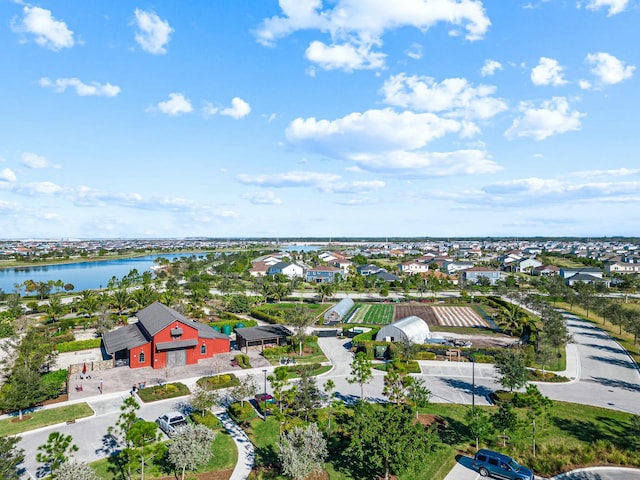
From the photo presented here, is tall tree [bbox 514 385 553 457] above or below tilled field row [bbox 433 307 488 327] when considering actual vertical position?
above

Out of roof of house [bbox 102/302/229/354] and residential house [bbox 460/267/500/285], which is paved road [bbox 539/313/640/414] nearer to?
roof of house [bbox 102/302/229/354]

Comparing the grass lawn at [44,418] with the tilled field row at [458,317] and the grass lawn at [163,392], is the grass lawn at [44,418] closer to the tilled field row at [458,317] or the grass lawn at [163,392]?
the grass lawn at [163,392]

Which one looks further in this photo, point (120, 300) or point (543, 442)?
point (120, 300)

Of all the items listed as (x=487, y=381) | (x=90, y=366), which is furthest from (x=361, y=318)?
(x=90, y=366)

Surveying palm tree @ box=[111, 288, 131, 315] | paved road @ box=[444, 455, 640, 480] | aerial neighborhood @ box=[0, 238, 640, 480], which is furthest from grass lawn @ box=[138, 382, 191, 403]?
palm tree @ box=[111, 288, 131, 315]

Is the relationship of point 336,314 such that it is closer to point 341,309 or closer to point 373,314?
point 341,309

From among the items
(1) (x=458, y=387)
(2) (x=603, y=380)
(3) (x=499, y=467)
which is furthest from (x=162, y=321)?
(2) (x=603, y=380)
